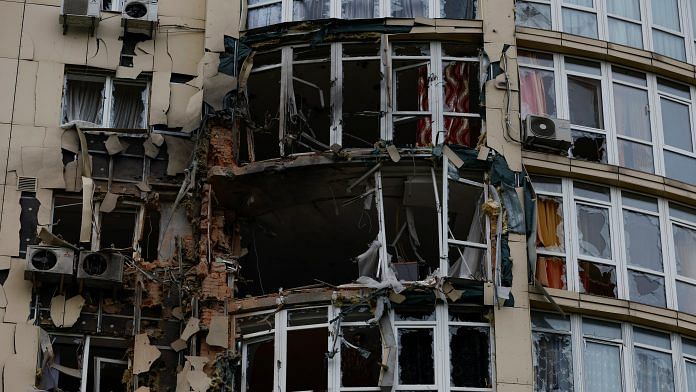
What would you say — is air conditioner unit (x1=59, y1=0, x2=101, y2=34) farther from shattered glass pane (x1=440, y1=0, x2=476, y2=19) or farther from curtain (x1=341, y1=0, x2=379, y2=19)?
shattered glass pane (x1=440, y1=0, x2=476, y2=19)

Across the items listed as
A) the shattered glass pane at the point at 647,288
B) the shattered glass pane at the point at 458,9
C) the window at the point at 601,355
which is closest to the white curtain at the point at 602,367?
the window at the point at 601,355

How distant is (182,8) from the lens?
2712 cm

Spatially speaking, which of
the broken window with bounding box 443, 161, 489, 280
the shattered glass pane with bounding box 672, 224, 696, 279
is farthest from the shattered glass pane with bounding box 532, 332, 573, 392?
the shattered glass pane with bounding box 672, 224, 696, 279

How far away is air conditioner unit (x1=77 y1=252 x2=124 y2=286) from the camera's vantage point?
24344 millimetres

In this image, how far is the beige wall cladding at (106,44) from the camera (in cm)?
2644

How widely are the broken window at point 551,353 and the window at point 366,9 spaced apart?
5.74m

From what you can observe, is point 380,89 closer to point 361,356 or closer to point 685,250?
point 361,356

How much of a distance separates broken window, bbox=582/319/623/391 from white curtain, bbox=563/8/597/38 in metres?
5.51

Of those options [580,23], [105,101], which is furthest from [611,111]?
[105,101]

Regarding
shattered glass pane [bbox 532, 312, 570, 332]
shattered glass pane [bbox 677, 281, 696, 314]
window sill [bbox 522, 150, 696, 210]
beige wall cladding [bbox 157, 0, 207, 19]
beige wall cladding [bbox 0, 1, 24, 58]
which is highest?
beige wall cladding [bbox 157, 0, 207, 19]

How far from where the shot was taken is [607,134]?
25.6 m

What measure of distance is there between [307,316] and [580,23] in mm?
7592

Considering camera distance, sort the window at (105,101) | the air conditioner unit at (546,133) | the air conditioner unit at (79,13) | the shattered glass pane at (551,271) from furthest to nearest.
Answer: the air conditioner unit at (79,13)
the window at (105,101)
the air conditioner unit at (546,133)
the shattered glass pane at (551,271)

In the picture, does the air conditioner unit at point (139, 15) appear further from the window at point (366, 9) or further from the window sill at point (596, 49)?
the window sill at point (596, 49)
